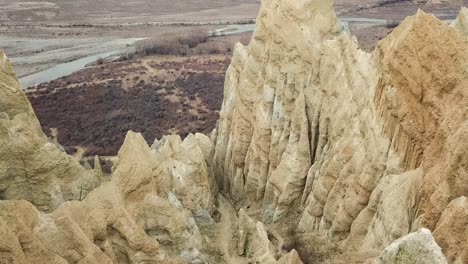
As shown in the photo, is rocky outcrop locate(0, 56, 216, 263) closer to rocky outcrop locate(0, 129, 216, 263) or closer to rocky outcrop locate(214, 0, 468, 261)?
rocky outcrop locate(0, 129, 216, 263)

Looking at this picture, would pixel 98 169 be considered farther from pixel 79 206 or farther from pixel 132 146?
pixel 79 206

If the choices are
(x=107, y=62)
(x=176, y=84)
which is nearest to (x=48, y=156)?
(x=176, y=84)

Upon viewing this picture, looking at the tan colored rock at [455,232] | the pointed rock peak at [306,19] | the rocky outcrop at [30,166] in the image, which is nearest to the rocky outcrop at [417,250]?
the tan colored rock at [455,232]

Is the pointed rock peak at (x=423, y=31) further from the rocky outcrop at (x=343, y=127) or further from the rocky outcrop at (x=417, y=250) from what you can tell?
the rocky outcrop at (x=417, y=250)

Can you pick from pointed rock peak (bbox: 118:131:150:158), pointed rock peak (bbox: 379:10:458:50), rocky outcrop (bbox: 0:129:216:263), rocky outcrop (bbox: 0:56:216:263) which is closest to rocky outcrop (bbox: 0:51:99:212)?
rocky outcrop (bbox: 0:56:216:263)

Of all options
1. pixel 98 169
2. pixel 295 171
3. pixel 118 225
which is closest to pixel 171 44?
pixel 98 169

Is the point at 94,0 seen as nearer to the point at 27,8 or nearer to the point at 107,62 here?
the point at 27,8

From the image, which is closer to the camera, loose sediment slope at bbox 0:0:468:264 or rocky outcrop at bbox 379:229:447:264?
rocky outcrop at bbox 379:229:447:264
